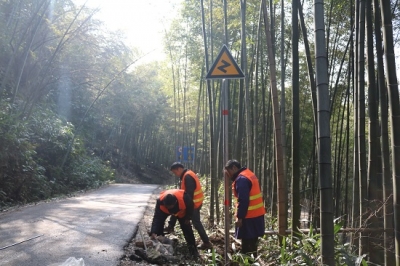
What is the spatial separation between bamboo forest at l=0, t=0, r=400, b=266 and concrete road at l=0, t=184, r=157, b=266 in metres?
1.65

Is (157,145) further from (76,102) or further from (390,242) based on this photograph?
(390,242)

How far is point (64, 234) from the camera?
6020mm

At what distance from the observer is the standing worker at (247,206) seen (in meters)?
4.67

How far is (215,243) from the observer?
20.9ft

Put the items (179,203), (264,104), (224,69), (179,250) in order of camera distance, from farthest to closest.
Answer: (264,104) < (179,250) < (179,203) < (224,69)

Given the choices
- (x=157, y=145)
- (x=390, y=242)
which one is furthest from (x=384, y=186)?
(x=157, y=145)

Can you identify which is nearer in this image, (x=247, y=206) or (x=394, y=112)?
(x=394, y=112)

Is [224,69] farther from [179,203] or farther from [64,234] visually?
[64,234]

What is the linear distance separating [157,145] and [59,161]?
1025 inches

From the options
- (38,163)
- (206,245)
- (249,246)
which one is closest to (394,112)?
(249,246)

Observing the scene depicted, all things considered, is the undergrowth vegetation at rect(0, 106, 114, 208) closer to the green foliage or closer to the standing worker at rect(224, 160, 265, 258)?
the standing worker at rect(224, 160, 265, 258)

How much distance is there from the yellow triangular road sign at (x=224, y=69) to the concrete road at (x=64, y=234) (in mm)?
2214

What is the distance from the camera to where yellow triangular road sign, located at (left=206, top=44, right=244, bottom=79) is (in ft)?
14.9

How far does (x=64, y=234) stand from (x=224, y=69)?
10.7 feet
